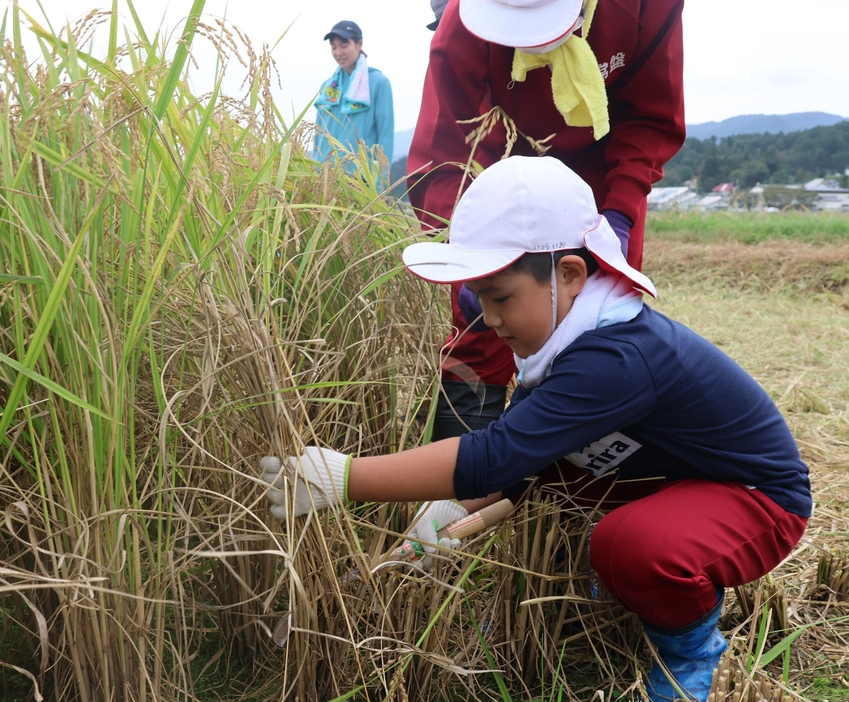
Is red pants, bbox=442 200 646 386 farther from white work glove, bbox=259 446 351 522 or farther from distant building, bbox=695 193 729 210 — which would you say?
distant building, bbox=695 193 729 210

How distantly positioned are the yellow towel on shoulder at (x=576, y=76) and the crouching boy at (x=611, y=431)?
1.33ft

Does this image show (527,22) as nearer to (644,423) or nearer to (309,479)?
(644,423)

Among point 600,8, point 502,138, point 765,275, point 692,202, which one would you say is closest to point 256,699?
point 502,138

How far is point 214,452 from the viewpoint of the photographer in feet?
3.79

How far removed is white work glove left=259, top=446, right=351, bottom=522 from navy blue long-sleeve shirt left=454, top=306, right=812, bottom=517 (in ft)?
0.53

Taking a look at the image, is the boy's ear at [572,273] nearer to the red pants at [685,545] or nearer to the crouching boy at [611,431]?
the crouching boy at [611,431]

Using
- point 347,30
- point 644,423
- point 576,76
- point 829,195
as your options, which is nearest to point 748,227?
point 829,195

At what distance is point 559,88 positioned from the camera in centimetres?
158

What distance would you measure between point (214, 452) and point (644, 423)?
63 cm

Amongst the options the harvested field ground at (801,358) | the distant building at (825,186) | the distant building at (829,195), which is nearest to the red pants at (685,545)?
the harvested field ground at (801,358)

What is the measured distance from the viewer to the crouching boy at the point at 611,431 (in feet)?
3.70

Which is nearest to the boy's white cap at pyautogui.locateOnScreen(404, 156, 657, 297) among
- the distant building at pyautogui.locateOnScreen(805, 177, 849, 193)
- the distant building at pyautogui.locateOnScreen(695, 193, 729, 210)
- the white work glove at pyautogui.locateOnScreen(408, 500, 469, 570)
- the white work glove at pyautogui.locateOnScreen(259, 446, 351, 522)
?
the white work glove at pyautogui.locateOnScreen(259, 446, 351, 522)

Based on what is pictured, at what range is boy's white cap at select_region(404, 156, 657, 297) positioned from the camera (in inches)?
45.4

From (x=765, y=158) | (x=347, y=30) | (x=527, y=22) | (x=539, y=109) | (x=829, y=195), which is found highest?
(x=347, y=30)
